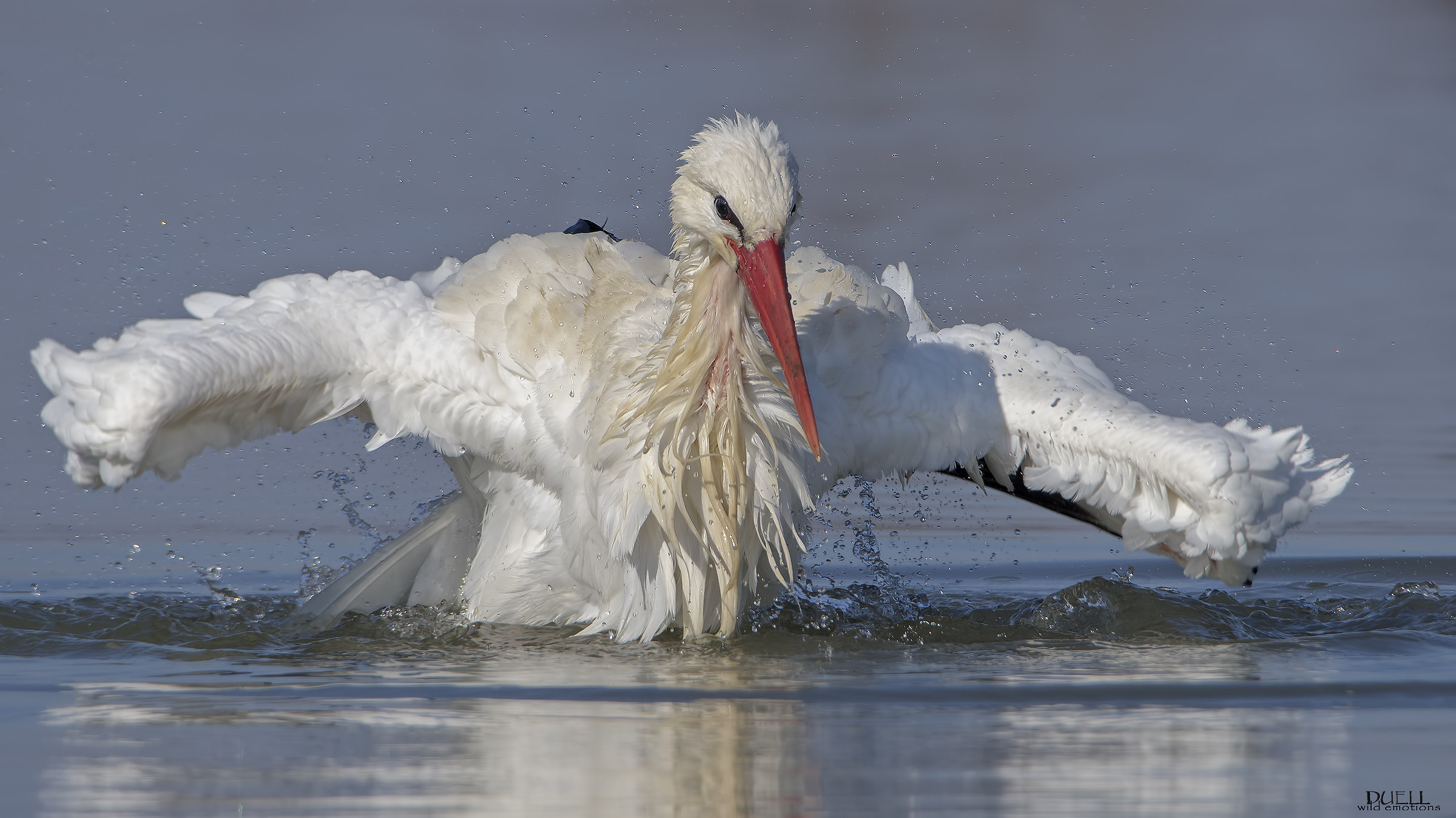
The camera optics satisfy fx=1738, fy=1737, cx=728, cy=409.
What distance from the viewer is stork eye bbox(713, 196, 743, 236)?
231 inches

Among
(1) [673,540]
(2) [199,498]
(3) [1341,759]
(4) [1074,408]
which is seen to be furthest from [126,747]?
(2) [199,498]

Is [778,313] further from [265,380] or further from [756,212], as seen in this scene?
[265,380]

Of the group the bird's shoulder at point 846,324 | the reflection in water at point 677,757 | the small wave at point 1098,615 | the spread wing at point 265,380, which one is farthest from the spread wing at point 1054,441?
the reflection in water at point 677,757

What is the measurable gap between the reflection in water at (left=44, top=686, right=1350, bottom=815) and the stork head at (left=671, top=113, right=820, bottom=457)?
1352 mm

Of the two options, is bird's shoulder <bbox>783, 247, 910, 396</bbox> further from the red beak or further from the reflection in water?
the reflection in water

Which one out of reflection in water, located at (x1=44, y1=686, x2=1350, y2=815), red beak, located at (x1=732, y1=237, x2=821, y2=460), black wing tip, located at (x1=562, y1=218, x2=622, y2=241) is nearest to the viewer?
reflection in water, located at (x1=44, y1=686, x2=1350, y2=815)

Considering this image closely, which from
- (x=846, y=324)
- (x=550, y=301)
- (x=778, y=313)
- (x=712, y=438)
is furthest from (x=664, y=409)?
(x=846, y=324)

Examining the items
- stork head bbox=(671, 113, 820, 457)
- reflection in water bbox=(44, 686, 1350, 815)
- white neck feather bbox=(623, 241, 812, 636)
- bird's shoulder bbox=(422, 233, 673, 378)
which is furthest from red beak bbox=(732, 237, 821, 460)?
reflection in water bbox=(44, 686, 1350, 815)

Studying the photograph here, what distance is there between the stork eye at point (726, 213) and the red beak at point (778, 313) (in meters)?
0.09

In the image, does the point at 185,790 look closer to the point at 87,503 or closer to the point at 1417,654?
the point at 1417,654

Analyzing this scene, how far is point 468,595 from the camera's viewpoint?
22.0 feet

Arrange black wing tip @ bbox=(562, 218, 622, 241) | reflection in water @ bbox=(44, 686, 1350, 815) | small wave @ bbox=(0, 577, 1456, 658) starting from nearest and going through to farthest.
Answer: reflection in water @ bbox=(44, 686, 1350, 815) < small wave @ bbox=(0, 577, 1456, 658) < black wing tip @ bbox=(562, 218, 622, 241)

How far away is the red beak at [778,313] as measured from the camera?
5762 millimetres

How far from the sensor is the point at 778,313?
19.0ft
